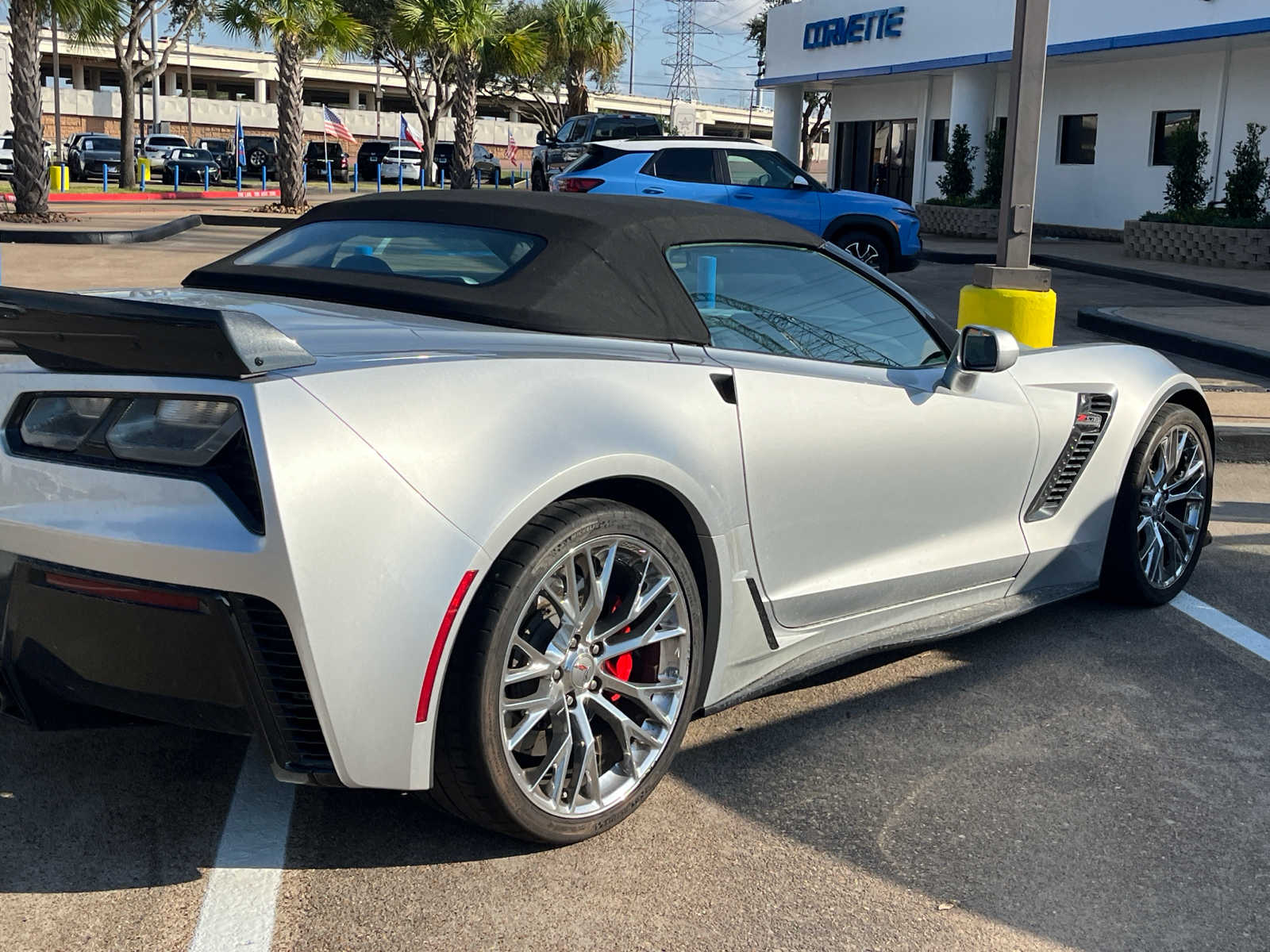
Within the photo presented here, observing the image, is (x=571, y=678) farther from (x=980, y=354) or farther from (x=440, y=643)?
(x=980, y=354)

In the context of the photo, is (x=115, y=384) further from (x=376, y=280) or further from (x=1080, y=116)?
(x=1080, y=116)

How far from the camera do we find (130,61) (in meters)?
41.5

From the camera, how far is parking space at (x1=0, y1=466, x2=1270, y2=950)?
281cm

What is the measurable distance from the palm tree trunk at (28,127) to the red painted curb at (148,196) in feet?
28.5

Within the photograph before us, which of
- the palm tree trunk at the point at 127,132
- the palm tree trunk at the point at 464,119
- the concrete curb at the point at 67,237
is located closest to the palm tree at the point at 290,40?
the palm tree trunk at the point at 464,119

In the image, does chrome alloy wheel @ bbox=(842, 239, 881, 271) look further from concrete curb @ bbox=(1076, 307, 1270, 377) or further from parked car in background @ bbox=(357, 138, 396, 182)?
parked car in background @ bbox=(357, 138, 396, 182)

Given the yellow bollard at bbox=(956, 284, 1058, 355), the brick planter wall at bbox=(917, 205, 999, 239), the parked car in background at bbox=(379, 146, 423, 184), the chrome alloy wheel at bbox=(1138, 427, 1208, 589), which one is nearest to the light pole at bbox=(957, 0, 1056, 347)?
the yellow bollard at bbox=(956, 284, 1058, 355)

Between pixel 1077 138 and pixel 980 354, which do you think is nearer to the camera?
pixel 980 354

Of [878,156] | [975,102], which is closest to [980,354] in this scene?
[975,102]

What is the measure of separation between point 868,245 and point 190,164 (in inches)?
1486

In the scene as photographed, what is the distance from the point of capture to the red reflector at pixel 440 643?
108 inches

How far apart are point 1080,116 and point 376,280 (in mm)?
27435

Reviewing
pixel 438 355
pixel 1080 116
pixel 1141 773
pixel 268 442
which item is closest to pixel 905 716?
pixel 1141 773

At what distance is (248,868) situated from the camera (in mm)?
2998
